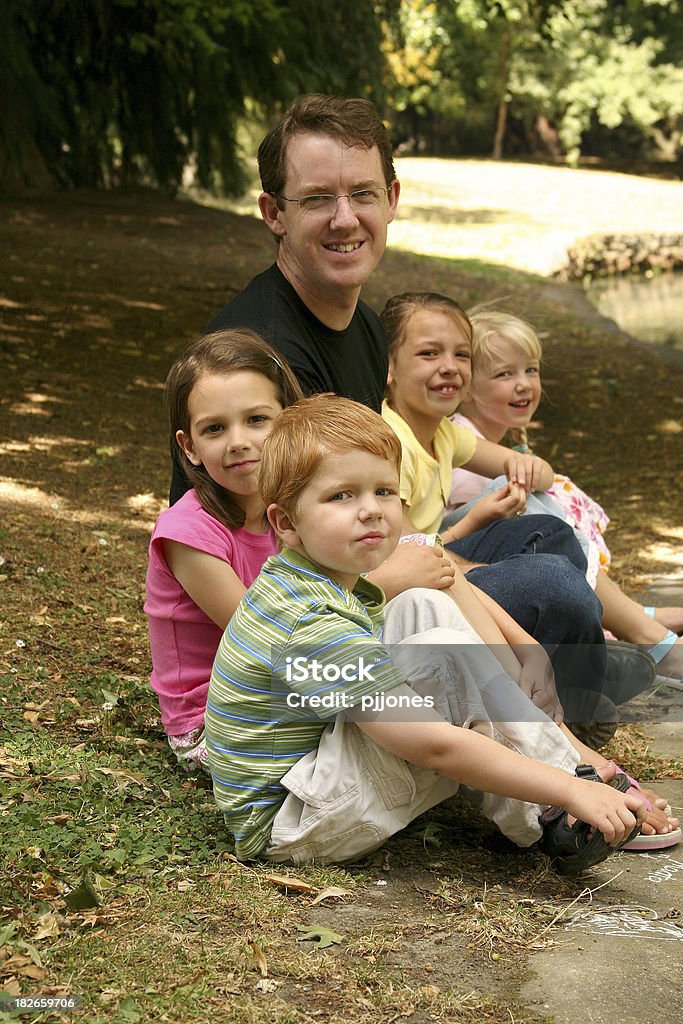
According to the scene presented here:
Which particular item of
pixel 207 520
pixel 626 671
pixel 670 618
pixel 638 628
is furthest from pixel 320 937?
pixel 670 618

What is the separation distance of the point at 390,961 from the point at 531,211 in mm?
22547

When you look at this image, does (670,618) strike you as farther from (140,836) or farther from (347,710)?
(140,836)

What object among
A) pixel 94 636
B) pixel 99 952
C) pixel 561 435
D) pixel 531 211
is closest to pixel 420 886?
pixel 99 952

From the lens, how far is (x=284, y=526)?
275 centimetres

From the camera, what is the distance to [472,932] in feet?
8.21

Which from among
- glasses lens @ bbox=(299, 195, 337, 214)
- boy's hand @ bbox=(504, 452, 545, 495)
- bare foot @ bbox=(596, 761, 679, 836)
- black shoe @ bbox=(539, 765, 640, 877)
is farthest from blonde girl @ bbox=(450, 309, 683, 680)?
black shoe @ bbox=(539, 765, 640, 877)

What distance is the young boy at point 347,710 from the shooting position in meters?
2.59

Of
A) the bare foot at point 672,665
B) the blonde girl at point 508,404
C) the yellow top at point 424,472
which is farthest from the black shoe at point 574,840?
the blonde girl at point 508,404

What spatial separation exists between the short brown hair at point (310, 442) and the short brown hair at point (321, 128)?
1.21 metres

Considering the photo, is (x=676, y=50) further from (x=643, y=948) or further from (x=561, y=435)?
(x=643, y=948)

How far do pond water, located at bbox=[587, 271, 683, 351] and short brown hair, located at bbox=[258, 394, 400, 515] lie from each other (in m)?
10.3

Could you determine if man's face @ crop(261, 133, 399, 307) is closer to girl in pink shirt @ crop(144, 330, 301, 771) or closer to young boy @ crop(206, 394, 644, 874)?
girl in pink shirt @ crop(144, 330, 301, 771)

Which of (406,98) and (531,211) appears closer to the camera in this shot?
(531,211)

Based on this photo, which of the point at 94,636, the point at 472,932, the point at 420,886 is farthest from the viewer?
the point at 94,636
